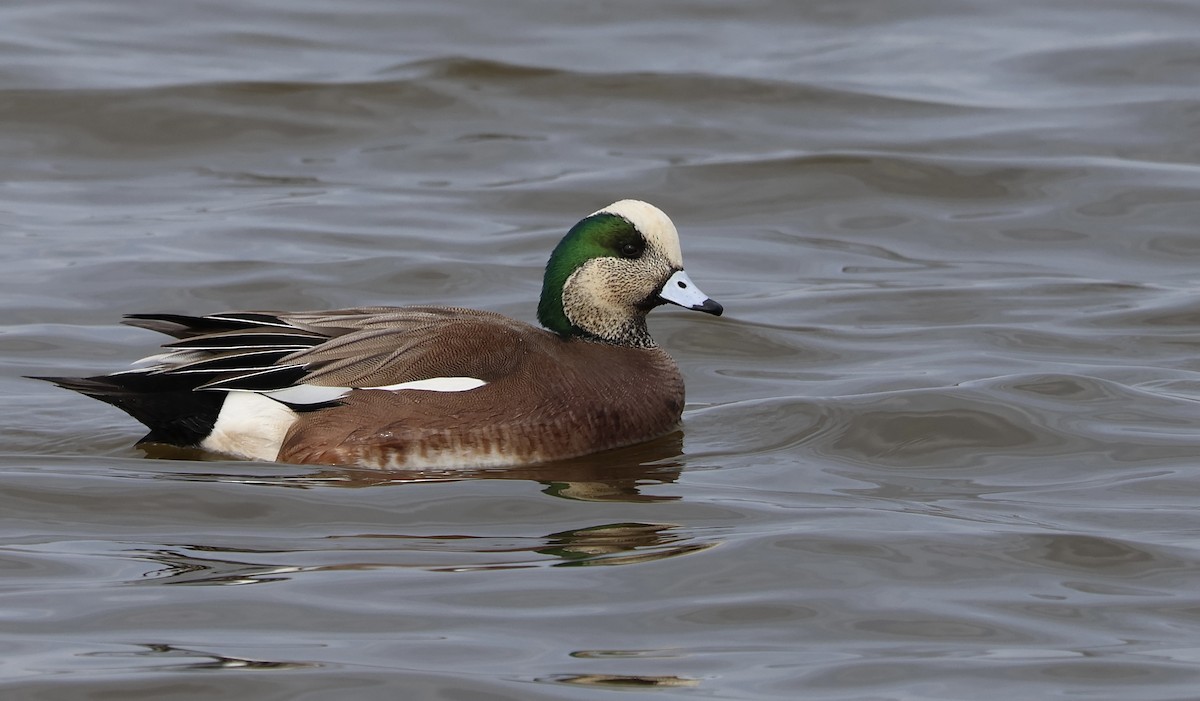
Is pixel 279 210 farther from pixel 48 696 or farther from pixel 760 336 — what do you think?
pixel 48 696

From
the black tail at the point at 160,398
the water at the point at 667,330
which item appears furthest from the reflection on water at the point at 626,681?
the black tail at the point at 160,398

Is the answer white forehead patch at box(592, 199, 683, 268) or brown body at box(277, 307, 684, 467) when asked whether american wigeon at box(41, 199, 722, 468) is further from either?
white forehead patch at box(592, 199, 683, 268)

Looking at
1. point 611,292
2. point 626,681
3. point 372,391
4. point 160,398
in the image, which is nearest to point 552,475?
point 372,391

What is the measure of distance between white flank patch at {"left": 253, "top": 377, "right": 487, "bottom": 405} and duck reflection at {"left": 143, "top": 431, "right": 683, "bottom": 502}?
237 mm

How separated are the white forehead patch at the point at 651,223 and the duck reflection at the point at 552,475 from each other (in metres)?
0.78

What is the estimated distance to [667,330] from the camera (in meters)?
9.13

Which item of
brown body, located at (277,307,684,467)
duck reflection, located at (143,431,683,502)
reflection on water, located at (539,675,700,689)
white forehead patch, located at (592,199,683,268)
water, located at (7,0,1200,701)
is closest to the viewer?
reflection on water, located at (539,675,700,689)

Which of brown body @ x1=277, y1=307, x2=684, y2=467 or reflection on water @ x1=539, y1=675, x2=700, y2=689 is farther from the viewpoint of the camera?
brown body @ x1=277, y1=307, x2=684, y2=467

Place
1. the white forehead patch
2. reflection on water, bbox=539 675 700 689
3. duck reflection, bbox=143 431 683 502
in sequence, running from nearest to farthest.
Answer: reflection on water, bbox=539 675 700 689 < duck reflection, bbox=143 431 683 502 < the white forehead patch

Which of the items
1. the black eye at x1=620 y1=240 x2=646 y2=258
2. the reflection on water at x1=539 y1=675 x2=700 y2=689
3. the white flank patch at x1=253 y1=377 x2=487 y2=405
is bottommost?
the reflection on water at x1=539 y1=675 x2=700 y2=689

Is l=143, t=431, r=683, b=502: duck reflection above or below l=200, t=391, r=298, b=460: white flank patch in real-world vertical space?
below

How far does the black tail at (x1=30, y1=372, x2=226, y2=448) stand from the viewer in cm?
675

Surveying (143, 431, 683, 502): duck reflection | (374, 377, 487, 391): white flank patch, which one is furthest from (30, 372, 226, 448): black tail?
(374, 377, 487, 391): white flank patch

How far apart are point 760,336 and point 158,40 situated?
747cm
